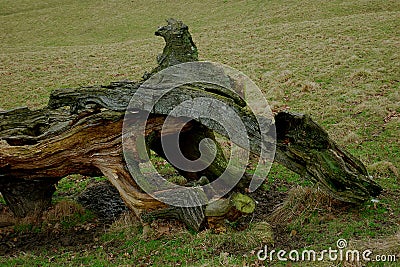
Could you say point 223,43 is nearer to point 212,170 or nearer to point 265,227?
point 212,170

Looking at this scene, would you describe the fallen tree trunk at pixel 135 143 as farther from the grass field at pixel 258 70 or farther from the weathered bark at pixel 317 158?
the grass field at pixel 258 70

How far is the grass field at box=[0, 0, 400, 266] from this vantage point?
23.5ft

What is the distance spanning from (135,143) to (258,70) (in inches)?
555

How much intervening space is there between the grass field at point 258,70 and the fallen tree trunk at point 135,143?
1.97 feet

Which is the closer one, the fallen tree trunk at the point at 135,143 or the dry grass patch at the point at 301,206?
the fallen tree trunk at the point at 135,143

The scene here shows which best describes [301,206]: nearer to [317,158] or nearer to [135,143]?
[317,158]

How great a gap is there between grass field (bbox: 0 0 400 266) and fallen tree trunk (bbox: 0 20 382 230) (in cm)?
60

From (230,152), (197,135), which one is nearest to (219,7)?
(230,152)

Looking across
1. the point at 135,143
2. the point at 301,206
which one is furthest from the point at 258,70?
the point at 135,143

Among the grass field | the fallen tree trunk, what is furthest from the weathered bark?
the grass field

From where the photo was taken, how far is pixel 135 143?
805 centimetres

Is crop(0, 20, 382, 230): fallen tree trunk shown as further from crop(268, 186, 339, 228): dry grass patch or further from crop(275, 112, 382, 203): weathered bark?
crop(268, 186, 339, 228): dry grass patch

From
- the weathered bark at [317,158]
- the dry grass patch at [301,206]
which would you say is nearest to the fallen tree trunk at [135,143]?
the weathered bark at [317,158]

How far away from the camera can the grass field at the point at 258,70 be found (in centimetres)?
717
